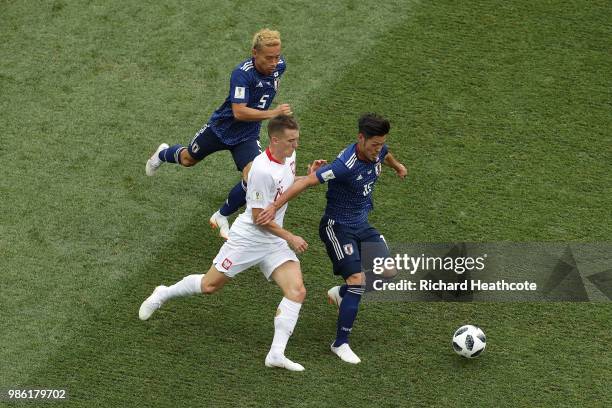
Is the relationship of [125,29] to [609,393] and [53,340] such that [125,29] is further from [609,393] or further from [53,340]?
[609,393]

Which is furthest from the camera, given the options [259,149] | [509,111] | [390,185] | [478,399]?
[509,111]

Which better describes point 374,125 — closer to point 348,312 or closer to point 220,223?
point 348,312

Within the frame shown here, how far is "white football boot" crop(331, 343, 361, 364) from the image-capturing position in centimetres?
905

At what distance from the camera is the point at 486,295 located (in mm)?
9836

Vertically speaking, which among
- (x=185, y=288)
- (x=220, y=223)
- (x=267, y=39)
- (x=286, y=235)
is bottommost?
(x=220, y=223)

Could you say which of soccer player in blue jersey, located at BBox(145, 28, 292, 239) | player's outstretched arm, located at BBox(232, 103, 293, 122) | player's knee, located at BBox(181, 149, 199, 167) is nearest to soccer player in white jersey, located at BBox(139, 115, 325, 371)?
soccer player in blue jersey, located at BBox(145, 28, 292, 239)

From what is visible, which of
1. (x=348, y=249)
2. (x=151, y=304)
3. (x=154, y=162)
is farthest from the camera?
(x=154, y=162)

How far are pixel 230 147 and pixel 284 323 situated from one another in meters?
2.34

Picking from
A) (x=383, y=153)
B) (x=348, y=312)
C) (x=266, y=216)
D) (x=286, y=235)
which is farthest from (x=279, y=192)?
(x=348, y=312)

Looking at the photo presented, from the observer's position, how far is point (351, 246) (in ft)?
30.0

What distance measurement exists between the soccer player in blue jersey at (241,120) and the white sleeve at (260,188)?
3.51 feet

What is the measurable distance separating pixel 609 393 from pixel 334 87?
5.25m

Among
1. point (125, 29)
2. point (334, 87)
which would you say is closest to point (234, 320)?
point (334, 87)

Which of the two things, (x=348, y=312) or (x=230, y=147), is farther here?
(x=230, y=147)
